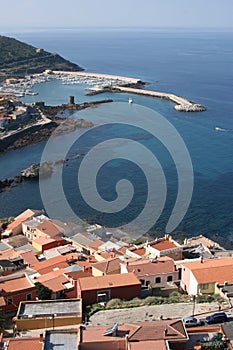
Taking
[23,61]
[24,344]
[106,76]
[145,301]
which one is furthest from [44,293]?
[23,61]

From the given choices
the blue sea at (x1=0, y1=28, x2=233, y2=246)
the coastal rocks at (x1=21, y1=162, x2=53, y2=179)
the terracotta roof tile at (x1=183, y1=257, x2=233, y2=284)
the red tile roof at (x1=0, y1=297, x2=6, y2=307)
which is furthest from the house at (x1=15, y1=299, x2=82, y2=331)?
the coastal rocks at (x1=21, y1=162, x2=53, y2=179)

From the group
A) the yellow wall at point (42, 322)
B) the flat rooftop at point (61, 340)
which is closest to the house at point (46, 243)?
the yellow wall at point (42, 322)

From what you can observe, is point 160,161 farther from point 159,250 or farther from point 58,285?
point 58,285

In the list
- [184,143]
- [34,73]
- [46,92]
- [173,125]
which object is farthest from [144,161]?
[34,73]

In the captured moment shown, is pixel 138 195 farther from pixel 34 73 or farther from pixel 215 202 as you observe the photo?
pixel 34 73

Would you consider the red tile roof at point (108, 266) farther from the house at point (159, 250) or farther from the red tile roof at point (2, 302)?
the red tile roof at point (2, 302)
